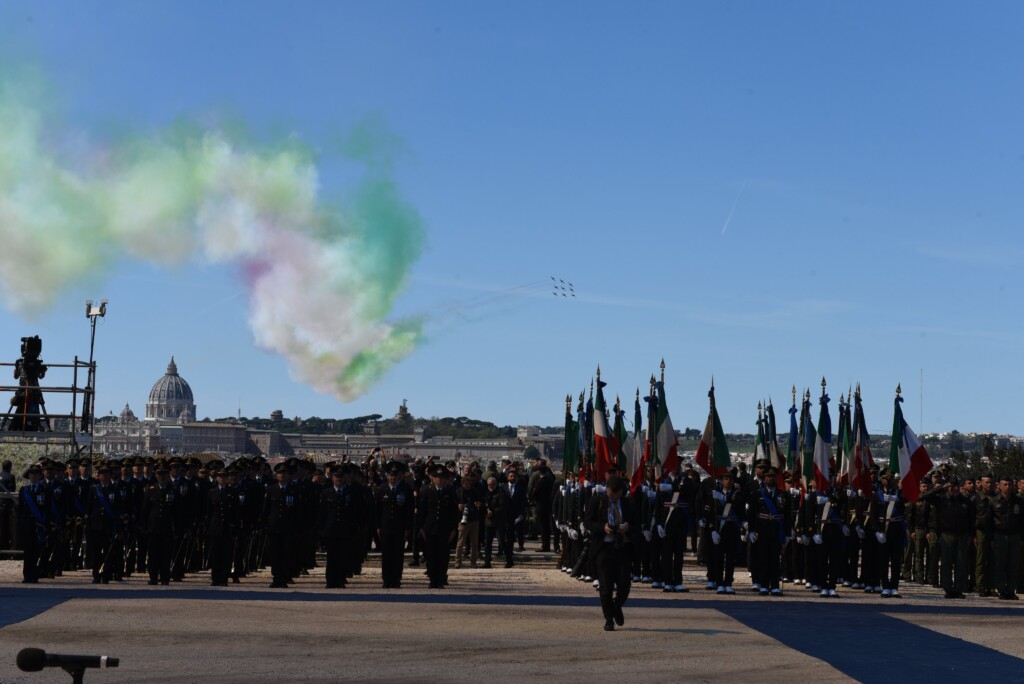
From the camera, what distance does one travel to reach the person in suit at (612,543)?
1703 centimetres

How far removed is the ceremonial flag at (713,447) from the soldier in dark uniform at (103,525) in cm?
1078

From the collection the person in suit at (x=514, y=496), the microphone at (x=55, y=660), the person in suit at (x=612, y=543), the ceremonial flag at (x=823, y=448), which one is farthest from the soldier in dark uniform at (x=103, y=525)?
the microphone at (x=55, y=660)

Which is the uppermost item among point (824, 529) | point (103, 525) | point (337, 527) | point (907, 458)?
point (907, 458)

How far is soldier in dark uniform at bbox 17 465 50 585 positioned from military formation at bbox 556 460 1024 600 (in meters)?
8.85

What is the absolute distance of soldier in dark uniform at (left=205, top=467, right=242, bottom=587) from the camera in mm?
23141

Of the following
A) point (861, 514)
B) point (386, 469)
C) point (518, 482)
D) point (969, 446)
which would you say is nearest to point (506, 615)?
point (386, 469)

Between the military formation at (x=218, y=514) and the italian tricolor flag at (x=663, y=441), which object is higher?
the italian tricolor flag at (x=663, y=441)

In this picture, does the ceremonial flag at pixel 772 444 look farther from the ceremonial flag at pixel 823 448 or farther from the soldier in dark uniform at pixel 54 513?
the soldier in dark uniform at pixel 54 513

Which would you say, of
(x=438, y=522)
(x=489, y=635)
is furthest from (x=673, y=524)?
(x=489, y=635)

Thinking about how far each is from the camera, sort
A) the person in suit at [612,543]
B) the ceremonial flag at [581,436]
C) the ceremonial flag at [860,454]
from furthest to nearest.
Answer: the ceremonial flag at [581,436] < the ceremonial flag at [860,454] < the person in suit at [612,543]

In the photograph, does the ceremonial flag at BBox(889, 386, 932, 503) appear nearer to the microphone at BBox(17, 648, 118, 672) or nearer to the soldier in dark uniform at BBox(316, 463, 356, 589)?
the soldier in dark uniform at BBox(316, 463, 356, 589)

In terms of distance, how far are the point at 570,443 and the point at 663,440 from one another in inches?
314

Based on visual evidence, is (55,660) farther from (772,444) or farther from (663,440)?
(772,444)

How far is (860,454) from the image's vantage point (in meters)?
27.4
